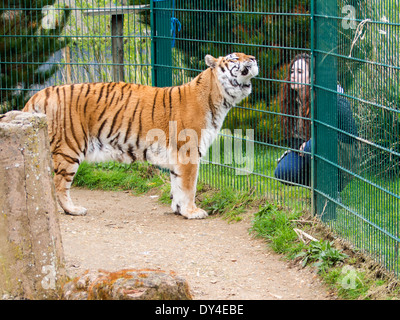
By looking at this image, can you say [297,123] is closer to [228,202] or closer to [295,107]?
[295,107]

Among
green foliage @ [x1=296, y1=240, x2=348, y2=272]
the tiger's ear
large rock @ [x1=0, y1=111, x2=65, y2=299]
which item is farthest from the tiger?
large rock @ [x1=0, y1=111, x2=65, y2=299]

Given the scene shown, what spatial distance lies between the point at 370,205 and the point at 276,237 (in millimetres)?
1204

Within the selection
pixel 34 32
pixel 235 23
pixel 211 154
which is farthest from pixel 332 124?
pixel 34 32

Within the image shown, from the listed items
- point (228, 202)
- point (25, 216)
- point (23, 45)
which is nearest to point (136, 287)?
point (25, 216)

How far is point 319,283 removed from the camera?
493cm

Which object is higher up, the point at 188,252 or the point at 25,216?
the point at 25,216

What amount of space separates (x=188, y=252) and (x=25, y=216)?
2073 mm

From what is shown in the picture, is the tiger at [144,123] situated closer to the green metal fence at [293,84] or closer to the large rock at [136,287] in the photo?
the green metal fence at [293,84]

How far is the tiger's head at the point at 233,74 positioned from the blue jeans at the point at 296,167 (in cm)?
88

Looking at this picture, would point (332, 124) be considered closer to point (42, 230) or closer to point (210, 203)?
point (210, 203)

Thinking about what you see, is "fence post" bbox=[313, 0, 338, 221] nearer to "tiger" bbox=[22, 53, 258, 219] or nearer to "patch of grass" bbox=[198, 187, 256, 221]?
"patch of grass" bbox=[198, 187, 256, 221]

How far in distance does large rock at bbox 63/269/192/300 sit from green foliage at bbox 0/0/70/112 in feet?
18.4

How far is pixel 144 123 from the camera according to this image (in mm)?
6953

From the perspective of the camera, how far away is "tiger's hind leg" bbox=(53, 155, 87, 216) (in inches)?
269
